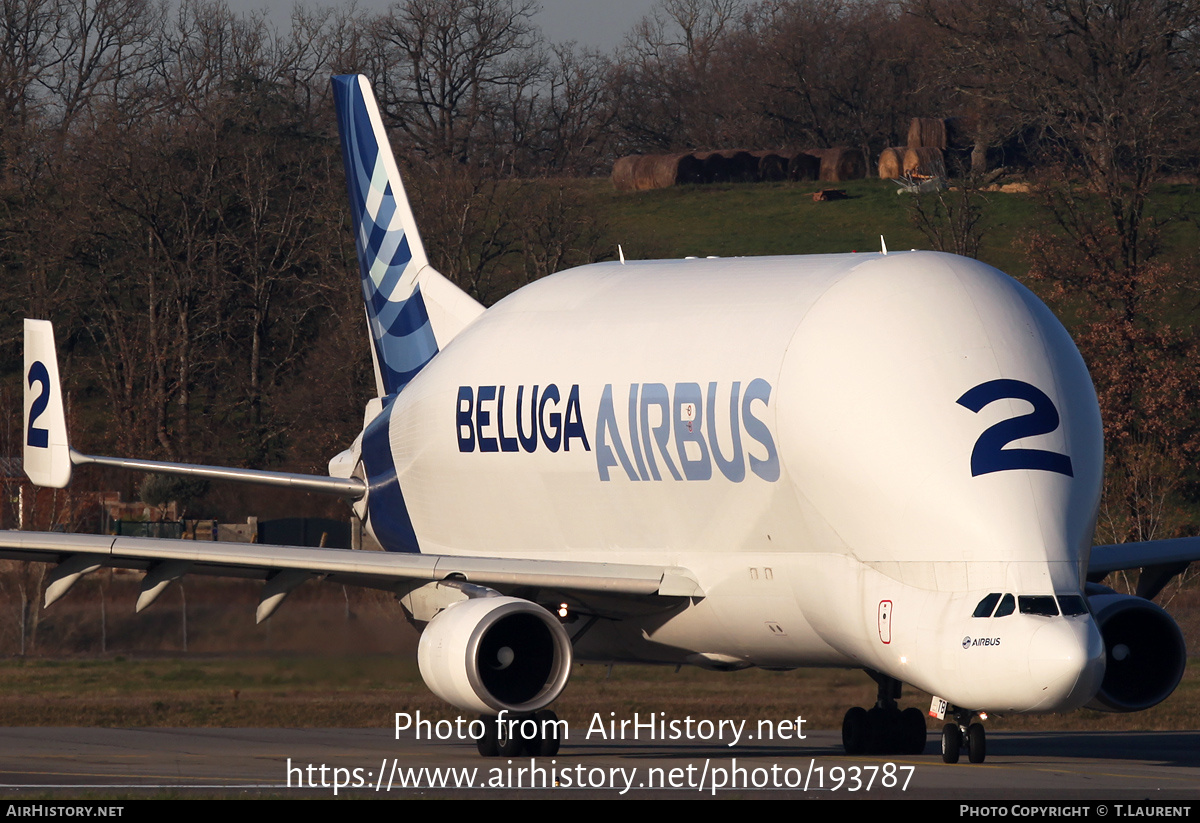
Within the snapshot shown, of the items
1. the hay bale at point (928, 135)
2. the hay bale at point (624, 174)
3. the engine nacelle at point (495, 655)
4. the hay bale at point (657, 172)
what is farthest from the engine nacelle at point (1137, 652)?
the hay bale at point (624, 174)

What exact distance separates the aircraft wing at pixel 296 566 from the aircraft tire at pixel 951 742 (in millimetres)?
3390

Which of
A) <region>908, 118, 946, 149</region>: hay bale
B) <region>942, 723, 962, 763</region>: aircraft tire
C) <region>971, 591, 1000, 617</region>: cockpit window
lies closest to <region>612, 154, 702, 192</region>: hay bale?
<region>908, 118, 946, 149</region>: hay bale

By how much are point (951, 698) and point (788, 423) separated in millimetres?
3496

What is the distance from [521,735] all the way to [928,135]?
86.5 meters

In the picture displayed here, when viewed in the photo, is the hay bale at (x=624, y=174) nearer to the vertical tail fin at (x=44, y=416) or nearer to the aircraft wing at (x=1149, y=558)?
the vertical tail fin at (x=44, y=416)

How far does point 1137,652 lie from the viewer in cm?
2195

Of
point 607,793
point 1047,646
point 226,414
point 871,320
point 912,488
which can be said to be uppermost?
point 871,320

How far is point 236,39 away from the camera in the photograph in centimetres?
9288

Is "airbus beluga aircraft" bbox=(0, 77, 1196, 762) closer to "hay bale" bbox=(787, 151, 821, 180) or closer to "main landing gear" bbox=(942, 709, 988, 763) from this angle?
"main landing gear" bbox=(942, 709, 988, 763)

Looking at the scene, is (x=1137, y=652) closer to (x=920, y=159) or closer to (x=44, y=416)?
(x=44, y=416)

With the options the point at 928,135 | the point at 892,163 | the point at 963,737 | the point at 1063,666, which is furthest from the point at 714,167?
the point at 1063,666

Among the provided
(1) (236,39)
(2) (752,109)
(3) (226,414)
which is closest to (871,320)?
(3) (226,414)

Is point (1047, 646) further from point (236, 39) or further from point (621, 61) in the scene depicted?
point (621, 61)

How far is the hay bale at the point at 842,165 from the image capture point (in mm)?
107500
